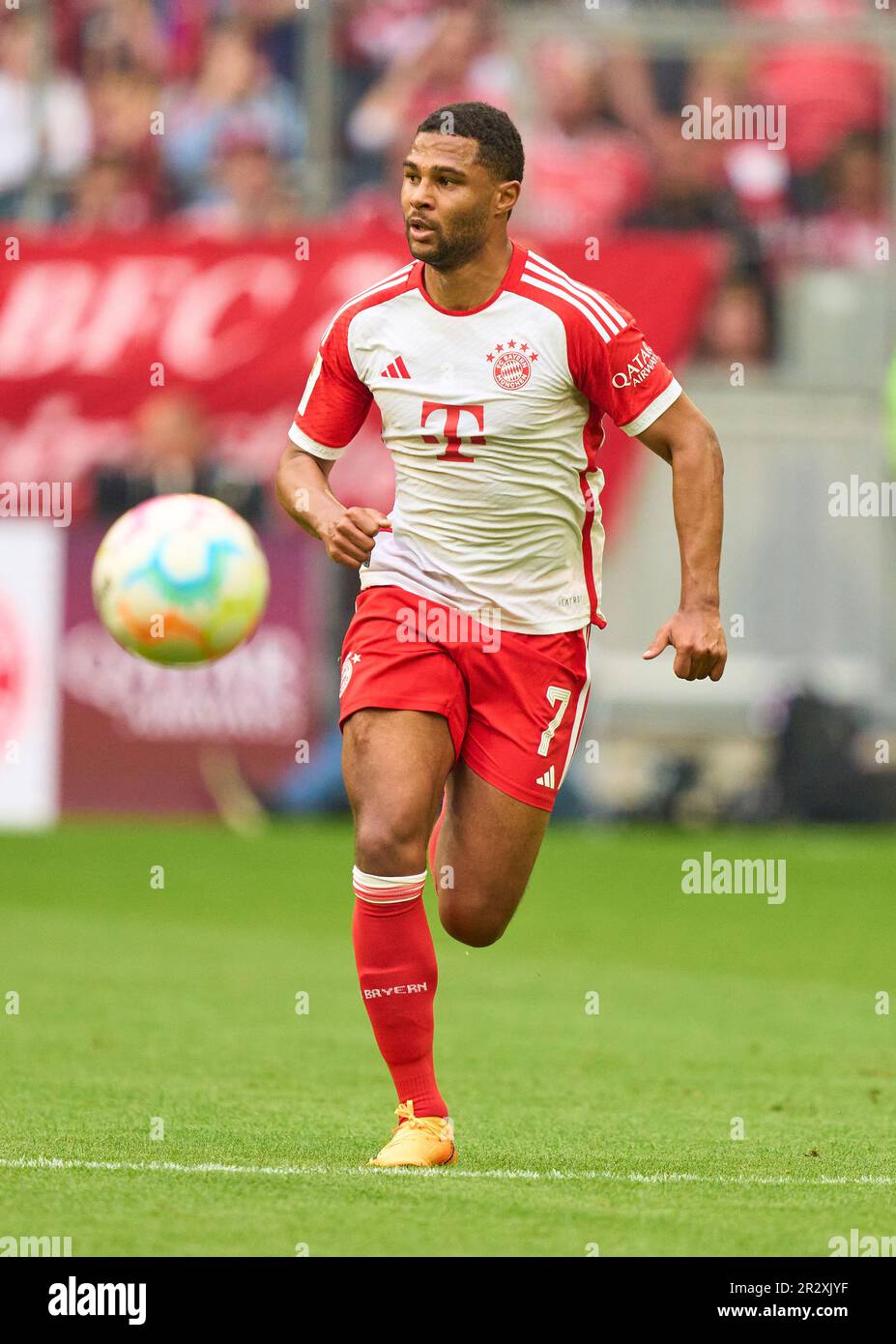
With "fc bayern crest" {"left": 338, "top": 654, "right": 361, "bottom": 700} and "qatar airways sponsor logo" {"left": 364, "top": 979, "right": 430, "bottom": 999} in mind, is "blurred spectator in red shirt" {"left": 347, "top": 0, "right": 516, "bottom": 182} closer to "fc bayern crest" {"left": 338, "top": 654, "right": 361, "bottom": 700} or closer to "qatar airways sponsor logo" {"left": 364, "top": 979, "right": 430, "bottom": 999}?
"fc bayern crest" {"left": 338, "top": 654, "right": 361, "bottom": 700}

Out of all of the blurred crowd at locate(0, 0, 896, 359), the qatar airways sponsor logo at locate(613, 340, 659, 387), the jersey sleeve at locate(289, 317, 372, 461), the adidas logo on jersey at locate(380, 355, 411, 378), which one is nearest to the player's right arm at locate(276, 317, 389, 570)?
the jersey sleeve at locate(289, 317, 372, 461)

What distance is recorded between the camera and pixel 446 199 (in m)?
6.23

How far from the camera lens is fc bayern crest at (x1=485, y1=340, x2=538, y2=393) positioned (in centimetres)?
632

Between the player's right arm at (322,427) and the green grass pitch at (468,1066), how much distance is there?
5.69 feet

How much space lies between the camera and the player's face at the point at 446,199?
622 centimetres

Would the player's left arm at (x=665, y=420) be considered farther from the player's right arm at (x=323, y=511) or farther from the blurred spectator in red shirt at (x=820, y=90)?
the blurred spectator in red shirt at (x=820, y=90)

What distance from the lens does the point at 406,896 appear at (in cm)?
620

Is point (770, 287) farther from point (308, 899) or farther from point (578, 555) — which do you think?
point (578, 555)

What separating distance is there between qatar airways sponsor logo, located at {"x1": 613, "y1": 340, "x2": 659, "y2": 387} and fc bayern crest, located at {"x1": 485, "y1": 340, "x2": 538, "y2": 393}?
0.24m

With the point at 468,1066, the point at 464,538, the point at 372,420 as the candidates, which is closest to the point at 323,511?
the point at 464,538

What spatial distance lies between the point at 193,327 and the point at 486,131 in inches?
485

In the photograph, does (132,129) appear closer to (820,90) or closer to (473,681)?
(820,90)

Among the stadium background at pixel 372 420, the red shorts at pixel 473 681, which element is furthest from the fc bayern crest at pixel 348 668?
the stadium background at pixel 372 420

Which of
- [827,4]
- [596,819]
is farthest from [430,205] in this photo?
[827,4]
